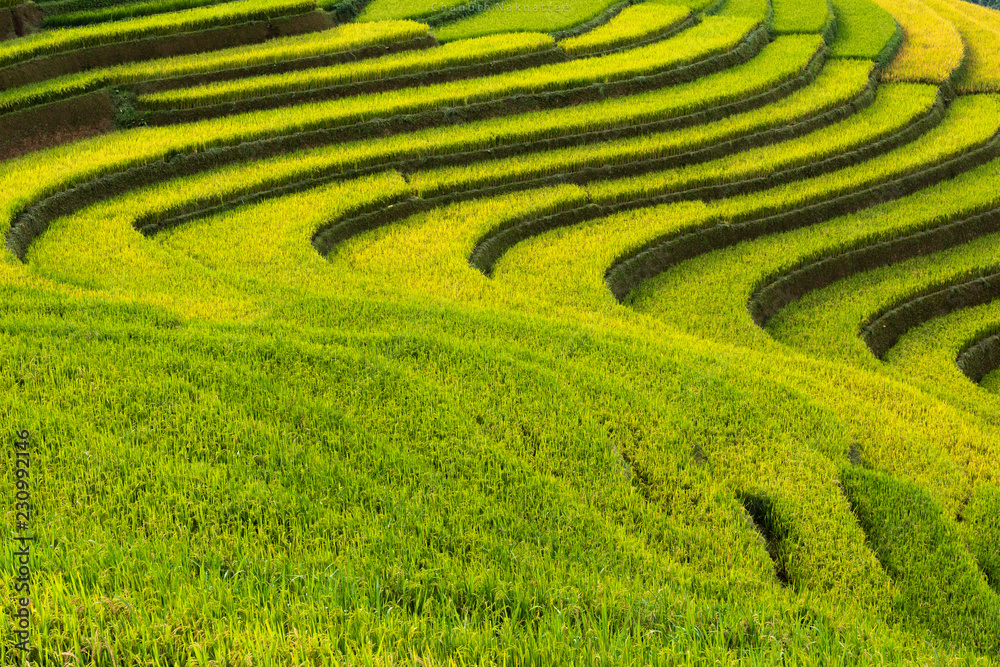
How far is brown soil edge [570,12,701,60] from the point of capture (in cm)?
1549

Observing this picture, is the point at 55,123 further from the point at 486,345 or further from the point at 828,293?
the point at 828,293

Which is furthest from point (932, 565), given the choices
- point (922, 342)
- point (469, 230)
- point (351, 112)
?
point (351, 112)

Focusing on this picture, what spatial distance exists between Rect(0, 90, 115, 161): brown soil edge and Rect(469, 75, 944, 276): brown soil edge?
5.84 meters

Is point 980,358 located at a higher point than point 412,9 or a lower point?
lower

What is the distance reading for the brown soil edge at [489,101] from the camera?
472 inches

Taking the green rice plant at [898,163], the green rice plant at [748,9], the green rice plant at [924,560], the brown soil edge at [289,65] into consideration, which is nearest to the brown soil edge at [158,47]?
the brown soil edge at [289,65]

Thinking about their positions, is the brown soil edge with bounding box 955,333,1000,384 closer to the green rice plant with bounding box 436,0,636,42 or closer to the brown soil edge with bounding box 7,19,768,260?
the brown soil edge with bounding box 7,19,768,260

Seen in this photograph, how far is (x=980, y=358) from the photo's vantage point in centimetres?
944

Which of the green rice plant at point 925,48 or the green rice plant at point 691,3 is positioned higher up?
the green rice plant at point 691,3

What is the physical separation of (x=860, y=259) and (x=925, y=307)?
3.38 feet

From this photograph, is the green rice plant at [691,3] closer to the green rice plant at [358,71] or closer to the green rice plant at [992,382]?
the green rice plant at [358,71]

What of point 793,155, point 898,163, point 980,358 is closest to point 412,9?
point 793,155

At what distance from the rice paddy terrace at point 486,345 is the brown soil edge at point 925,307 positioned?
0.15 feet

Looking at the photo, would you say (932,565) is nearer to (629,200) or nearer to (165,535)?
(165,535)
